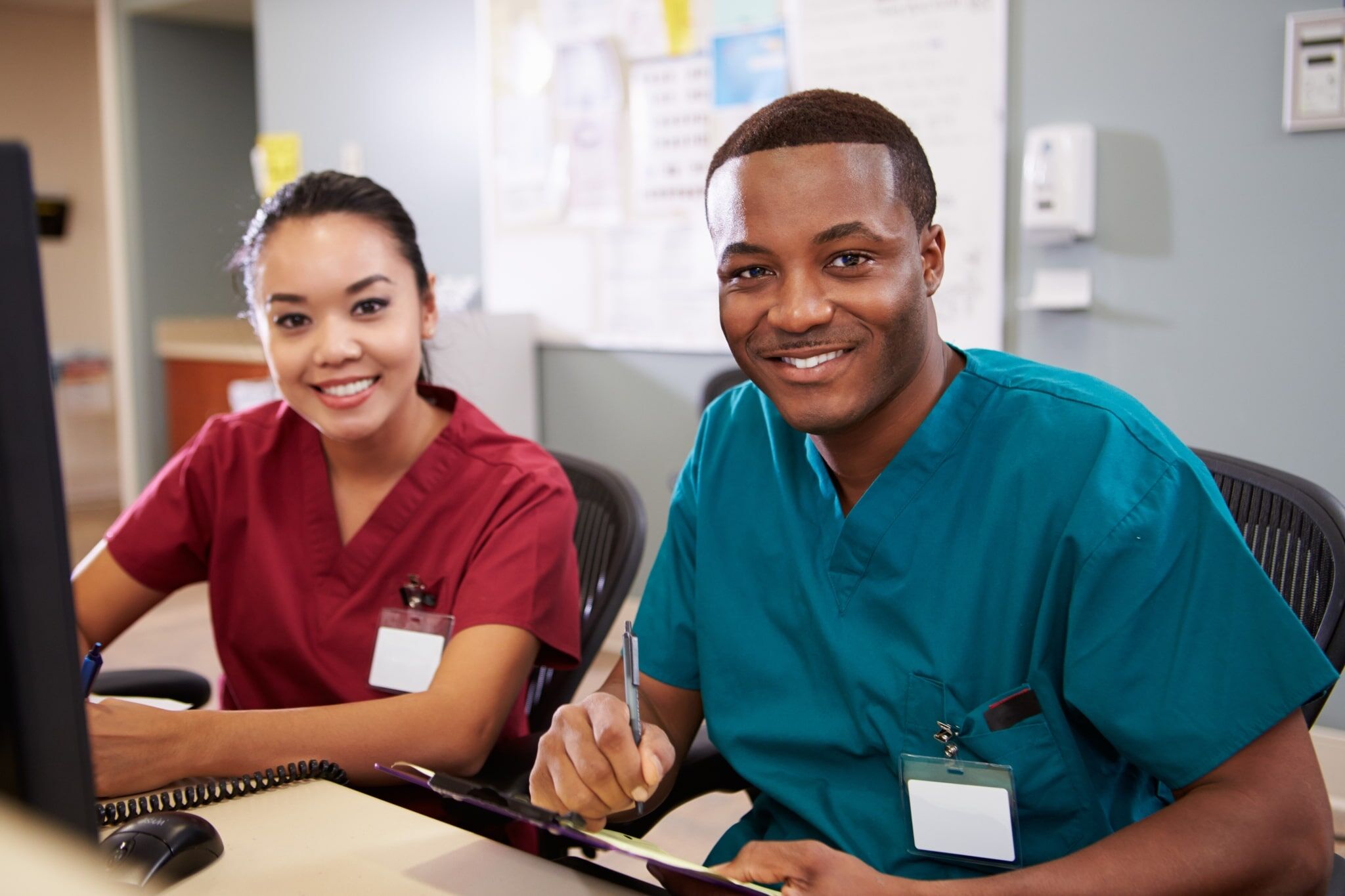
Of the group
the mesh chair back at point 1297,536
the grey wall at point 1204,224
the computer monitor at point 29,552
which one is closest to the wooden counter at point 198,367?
the grey wall at point 1204,224

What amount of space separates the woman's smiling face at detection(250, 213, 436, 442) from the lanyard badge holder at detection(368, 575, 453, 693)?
235mm

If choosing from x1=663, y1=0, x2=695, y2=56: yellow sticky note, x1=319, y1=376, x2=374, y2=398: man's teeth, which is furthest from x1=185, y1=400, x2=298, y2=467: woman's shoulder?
x1=663, y1=0, x2=695, y2=56: yellow sticky note

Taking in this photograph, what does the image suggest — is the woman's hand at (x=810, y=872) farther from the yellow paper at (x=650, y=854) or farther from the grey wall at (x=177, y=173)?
the grey wall at (x=177, y=173)

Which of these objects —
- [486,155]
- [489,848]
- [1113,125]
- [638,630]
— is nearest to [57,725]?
[489,848]

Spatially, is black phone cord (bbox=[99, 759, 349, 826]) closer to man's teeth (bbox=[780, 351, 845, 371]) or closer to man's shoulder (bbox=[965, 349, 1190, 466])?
man's teeth (bbox=[780, 351, 845, 371])

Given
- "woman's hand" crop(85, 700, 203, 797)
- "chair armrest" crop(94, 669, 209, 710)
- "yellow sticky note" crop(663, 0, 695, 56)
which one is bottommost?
"chair armrest" crop(94, 669, 209, 710)

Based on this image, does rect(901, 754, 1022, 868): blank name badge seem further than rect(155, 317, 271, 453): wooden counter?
No

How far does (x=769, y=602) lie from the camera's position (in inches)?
44.4

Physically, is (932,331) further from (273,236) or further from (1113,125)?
(1113,125)

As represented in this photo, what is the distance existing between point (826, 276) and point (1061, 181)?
1.69 metres

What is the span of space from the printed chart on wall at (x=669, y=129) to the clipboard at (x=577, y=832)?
2.15 m

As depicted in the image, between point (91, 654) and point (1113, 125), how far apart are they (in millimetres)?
2252

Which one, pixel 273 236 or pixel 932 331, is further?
pixel 273 236

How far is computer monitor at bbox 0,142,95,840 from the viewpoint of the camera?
0.48 metres
